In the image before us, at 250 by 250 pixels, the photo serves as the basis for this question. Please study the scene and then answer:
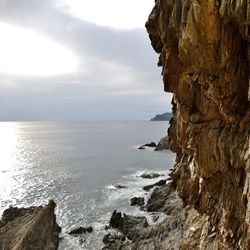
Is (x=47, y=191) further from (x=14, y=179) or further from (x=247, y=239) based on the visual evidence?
(x=247, y=239)

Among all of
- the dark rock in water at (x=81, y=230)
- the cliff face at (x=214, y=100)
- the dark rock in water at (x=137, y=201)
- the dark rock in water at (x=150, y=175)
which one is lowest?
the dark rock in water at (x=81, y=230)

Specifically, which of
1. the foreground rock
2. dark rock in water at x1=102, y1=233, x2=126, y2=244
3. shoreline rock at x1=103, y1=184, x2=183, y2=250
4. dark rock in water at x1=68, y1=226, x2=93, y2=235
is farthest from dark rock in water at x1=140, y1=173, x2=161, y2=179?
dark rock in water at x1=102, y1=233, x2=126, y2=244

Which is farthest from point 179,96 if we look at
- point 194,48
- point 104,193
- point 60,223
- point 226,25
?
point 104,193

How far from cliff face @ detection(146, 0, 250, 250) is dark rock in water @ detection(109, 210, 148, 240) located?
1731 centimetres

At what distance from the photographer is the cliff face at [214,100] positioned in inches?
722

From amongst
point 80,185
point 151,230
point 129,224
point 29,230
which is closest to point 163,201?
point 129,224

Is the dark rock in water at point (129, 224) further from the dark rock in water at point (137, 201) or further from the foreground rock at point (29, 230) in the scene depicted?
the dark rock in water at point (137, 201)

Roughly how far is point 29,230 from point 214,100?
Answer: 30.8 m

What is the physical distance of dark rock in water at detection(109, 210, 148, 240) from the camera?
4603cm

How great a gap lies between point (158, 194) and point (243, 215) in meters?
43.8

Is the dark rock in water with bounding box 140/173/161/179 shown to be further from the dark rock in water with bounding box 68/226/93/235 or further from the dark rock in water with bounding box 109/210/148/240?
the dark rock in water with bounding box 68/226/93/235

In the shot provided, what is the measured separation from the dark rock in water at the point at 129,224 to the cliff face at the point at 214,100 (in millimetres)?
17313

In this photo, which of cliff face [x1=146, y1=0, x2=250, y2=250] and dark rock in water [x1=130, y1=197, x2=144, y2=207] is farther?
dark rock in water [x1=130, y1=197, x2=144, y2=207]

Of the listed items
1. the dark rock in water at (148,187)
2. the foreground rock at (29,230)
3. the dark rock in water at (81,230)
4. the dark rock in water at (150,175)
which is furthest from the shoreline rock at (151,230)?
the dark rock in water at (150,175)
